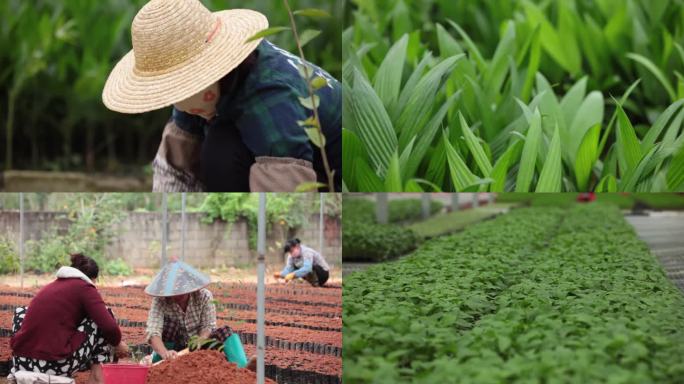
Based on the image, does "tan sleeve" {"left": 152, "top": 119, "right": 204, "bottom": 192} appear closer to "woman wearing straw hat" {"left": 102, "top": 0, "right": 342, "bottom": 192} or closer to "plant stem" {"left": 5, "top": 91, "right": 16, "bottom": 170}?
"woman wearing straw hat" {"left": 102, "top": 0, "right": 342, "bottom": 192}

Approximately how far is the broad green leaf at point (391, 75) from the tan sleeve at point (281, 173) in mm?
487

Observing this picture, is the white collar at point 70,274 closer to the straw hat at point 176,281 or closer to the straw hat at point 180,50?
the straw hat at point 176,281

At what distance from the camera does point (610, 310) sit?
2.58 meters

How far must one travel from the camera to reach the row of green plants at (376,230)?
9.39 ft

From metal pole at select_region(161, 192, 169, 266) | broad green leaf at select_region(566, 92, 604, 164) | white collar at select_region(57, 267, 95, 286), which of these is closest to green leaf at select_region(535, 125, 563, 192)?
broad green leaf at select_region(566, 92, 604, 164)

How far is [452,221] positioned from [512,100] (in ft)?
1.77

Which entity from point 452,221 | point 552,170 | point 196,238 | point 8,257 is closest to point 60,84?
point 8,257

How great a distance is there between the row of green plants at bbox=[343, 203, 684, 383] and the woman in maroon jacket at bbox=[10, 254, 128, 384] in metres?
0.82

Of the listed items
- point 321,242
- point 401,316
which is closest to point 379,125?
point 321,242

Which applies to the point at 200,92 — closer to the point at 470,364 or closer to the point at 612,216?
the point at 470,364

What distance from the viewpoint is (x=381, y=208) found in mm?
2906

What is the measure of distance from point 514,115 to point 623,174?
500mm

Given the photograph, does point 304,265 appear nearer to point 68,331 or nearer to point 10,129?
point 68,331

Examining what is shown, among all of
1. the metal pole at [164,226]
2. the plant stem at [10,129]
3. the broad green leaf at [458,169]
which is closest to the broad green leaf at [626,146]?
the broad green leaf at [458,169]
